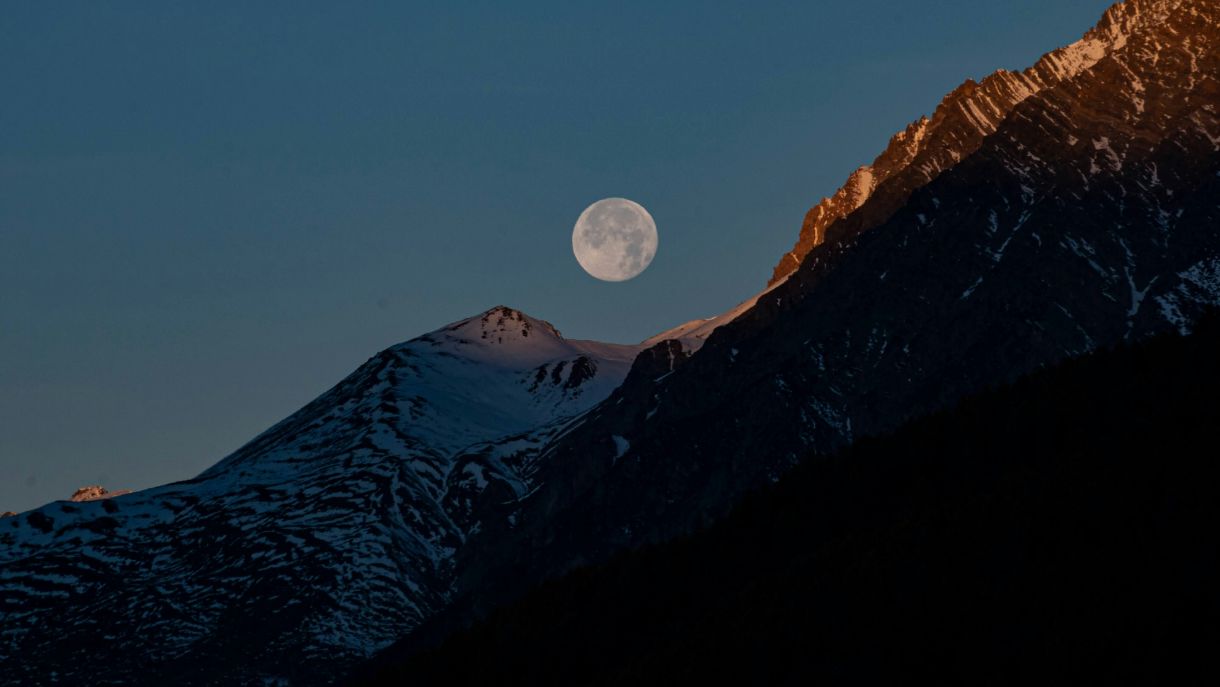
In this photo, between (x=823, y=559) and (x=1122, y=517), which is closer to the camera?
(x=1122, y=517)

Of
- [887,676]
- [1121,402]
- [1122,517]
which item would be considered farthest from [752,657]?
[1121,402]

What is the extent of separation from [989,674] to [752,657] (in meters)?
31.7

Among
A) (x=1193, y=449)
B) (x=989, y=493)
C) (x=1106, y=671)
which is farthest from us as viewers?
(x=989, y=493)

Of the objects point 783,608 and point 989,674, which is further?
point 783,608

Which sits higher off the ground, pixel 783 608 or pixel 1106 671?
pixel 783 608

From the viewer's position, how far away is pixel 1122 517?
144750 millimetres

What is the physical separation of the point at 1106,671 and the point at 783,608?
1972 inches

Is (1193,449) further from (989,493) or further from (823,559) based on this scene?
(823,559)

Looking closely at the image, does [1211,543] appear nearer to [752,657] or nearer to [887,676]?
[887,676]

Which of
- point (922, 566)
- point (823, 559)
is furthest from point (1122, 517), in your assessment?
point (823, 559)

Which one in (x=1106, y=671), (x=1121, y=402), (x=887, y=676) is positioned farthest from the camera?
(x=1121, y=402)

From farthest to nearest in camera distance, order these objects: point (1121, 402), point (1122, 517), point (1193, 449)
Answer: point (1121, 402) → point (1193, 449) → point (1122, 517)

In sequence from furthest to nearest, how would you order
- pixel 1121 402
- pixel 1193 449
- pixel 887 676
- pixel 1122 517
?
pixel 1121 402, pixel 1193 449, pixel 1122 517, pixel 887 676

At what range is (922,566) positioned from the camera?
496ft
